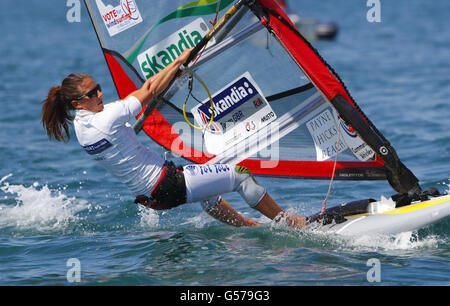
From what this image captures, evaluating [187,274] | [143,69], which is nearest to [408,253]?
[187,274]

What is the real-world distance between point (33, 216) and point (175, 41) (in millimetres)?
2516

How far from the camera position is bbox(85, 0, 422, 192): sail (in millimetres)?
5500

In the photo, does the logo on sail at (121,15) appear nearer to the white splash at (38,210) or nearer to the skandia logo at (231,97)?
the skandia logo at (231,97)

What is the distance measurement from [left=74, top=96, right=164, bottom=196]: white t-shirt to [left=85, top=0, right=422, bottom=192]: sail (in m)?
0.75

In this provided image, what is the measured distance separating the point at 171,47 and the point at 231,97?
A: 0.74 metres

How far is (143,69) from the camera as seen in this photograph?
19.6 feet

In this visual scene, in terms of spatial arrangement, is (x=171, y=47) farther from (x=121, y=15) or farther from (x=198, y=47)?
(x=198, y=47)

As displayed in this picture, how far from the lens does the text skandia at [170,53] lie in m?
5.74

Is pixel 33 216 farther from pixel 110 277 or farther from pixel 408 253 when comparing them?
pixel 408 253

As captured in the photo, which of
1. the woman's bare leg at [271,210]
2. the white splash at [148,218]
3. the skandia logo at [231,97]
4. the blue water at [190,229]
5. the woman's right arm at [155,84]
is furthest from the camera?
the white splash at [148,218]

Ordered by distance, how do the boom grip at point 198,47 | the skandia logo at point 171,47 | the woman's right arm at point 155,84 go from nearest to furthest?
1. the woman's right arm at point 155,84
2. the boom grip at point 198,47
3. the skandia logo at point 171,47

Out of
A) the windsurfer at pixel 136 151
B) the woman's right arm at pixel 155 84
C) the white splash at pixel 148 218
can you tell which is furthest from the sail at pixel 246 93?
the white splash at pixel 148 218

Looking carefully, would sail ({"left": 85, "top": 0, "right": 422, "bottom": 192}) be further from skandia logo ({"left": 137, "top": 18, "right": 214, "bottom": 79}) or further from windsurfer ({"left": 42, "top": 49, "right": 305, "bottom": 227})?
windsurfer ({"left": 42, "top": 49, "right": 305, "bottom": 227})
